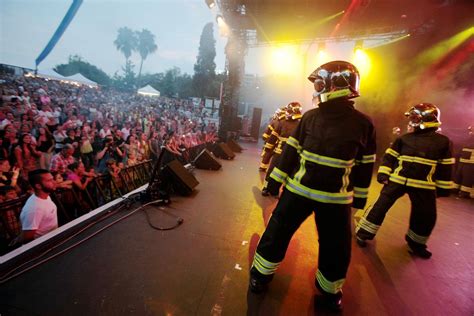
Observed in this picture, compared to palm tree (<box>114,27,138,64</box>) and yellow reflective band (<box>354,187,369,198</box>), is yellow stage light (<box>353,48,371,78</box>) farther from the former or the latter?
palm tree (<box>114,27,138,64</box>)

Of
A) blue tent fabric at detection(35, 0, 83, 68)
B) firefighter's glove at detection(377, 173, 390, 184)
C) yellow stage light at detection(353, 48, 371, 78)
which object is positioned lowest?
firefighter's glove at detection(377, 173, 390, 184)

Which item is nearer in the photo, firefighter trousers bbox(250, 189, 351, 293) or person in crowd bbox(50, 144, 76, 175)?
firefighter trousers bbox(250, 189, 351, 293)

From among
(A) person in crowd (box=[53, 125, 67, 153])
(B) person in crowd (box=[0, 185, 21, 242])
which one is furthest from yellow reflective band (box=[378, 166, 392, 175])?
(A) person in crowd (box=[53, 125, 67, 153])

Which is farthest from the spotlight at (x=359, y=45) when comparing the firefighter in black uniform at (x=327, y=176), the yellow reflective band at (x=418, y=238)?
the firefighter in black uniform at (x=327, y=176)

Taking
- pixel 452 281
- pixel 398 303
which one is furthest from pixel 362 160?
pixel 452 281

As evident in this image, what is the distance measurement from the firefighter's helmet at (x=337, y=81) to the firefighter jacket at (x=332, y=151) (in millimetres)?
66

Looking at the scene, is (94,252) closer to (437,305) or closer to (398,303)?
(398,303)

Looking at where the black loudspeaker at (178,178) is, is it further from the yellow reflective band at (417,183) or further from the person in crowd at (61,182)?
the yellow reflective band at (417,183)

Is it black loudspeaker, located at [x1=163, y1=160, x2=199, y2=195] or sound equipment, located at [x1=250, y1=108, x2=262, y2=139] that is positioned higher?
sound equipment, located at [x1=250, y1=108, x2=262, y2=139]

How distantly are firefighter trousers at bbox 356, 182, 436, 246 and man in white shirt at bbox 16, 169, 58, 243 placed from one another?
13.8 ft

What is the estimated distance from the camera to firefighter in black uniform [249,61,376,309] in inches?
86.7

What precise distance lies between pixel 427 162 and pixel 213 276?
314 cm

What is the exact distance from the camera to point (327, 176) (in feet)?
7.22

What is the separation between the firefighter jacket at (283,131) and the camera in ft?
17.9
